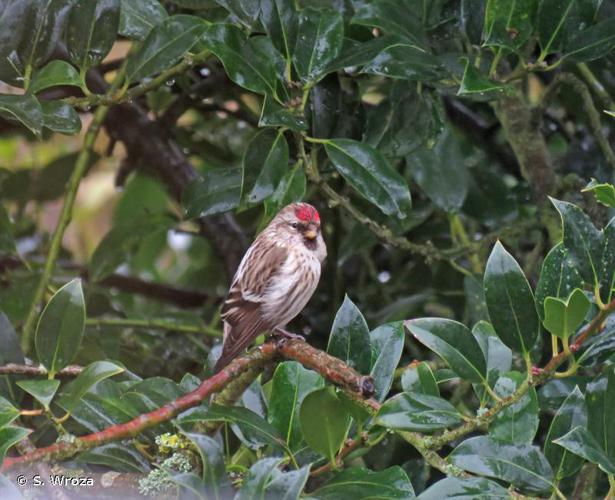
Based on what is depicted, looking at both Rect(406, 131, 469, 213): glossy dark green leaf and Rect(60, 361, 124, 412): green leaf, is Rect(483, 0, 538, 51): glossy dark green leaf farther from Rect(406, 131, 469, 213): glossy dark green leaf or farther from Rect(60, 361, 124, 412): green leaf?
Rect(60, 361, 124, 412): green leaf

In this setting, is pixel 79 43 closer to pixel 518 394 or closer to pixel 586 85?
pixel 518 394

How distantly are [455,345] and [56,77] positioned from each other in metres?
1.05

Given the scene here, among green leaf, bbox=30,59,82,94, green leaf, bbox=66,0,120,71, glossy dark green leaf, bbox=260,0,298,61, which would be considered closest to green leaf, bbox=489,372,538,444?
glossy dark green leaf, bbox=260,0,298,61

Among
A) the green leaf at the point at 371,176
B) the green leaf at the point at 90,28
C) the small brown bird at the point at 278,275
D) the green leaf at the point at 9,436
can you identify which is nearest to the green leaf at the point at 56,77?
the green leaf at the point at 90,28

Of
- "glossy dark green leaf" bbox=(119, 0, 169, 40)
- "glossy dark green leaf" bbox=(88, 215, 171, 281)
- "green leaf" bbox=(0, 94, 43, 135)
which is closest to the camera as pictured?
"green leaf" bbox=(0, 94, 43, 135)

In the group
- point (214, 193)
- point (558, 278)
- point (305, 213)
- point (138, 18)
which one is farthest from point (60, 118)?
point (558, 278)

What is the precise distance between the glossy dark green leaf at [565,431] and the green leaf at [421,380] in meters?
0.22

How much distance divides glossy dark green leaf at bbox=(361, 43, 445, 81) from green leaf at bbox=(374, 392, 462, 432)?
922 millimetres

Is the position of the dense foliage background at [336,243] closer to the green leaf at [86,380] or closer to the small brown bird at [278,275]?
the green leaf at [86,380]

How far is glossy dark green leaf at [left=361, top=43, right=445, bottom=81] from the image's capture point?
8.42 feet

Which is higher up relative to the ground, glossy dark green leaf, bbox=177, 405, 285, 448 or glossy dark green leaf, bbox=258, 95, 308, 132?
glossy dark green leaf, bbox=258, 95, 308, 132

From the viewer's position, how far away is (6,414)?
6.24 feet

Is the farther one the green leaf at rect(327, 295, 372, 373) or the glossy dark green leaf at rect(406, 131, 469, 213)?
the glossy dark green leaf at rect(406, 131, 469, 213)

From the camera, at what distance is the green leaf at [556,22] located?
8.57ft
